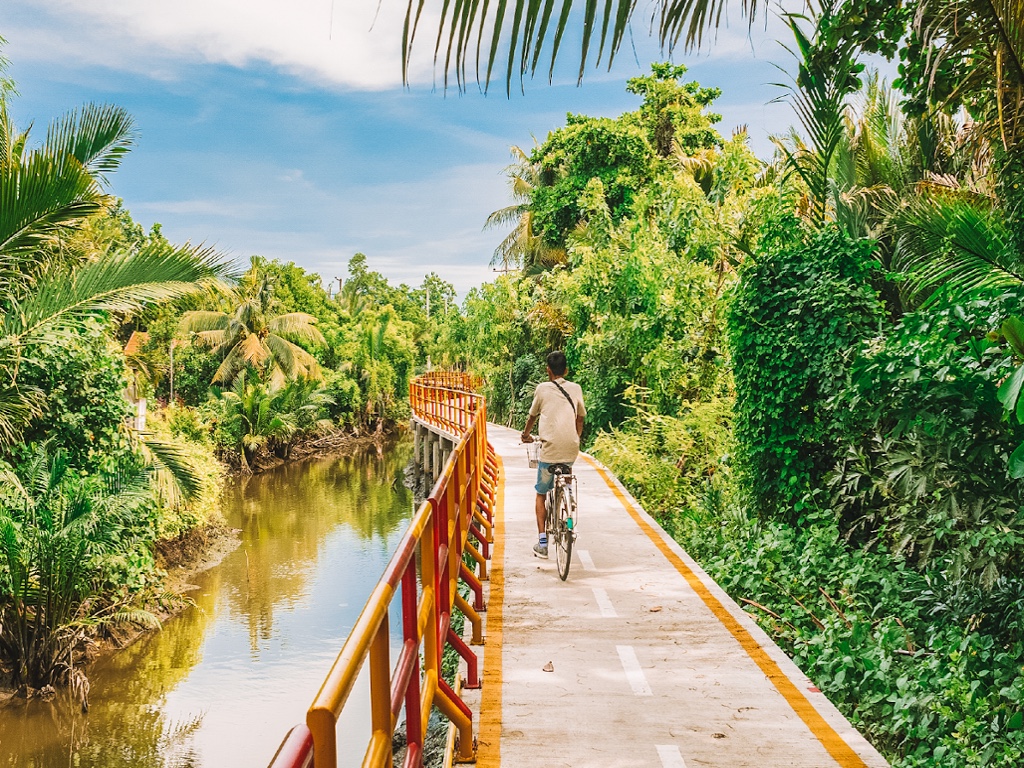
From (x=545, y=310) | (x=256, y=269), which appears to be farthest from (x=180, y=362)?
(x=545, y=310)

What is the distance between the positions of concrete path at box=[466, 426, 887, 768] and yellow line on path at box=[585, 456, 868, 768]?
11mm

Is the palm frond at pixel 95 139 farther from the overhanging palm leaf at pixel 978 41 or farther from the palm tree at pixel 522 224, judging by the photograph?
the palm tree at pixel 522 224

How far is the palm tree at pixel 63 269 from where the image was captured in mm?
8711

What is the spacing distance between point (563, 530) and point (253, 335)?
1416 inches

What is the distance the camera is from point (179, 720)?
12172 millimetres

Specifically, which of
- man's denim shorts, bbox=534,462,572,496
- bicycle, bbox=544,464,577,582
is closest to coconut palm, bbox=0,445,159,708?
man's denim shorts, bbox=534,462,572,496

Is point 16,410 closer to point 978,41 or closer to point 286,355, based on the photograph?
point 978,41

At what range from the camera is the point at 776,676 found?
5613 mm

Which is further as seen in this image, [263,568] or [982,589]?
[263,568]

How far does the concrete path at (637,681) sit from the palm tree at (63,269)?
5416mm

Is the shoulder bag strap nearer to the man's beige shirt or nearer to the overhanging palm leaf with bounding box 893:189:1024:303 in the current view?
the man's beige shirt

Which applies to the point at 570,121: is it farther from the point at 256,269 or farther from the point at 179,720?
the point at 179,720

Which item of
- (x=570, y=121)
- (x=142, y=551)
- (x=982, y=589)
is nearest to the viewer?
(x=982, y=589)

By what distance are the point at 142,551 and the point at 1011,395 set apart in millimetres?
13186
